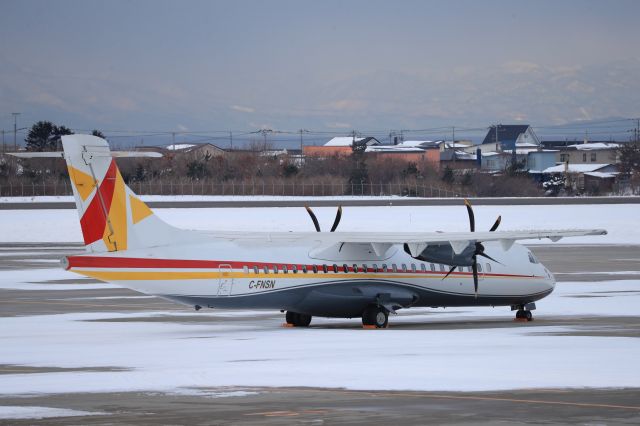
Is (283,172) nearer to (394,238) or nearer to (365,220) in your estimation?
(365,220)

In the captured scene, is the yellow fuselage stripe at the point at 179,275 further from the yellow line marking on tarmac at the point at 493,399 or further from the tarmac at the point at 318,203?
the tarmac at the point at 318,203

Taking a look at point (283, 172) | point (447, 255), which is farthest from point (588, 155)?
point (447, 255)

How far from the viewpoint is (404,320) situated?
3027cm

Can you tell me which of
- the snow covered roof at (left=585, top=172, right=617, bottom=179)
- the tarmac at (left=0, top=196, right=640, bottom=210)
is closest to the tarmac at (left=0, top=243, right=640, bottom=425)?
the tarmac at (left=0, top=196, right=640, bottom=210)

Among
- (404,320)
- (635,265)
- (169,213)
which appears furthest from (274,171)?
(404,320)

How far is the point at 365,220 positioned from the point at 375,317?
49.2 meters

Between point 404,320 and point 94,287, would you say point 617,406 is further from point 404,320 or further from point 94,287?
point 94,287

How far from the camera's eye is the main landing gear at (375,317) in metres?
27.6

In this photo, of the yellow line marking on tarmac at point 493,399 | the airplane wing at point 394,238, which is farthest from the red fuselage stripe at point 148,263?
the yellow line marking on tarmac at point 493,399

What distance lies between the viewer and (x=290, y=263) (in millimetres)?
26562

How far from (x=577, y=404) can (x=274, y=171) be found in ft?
373

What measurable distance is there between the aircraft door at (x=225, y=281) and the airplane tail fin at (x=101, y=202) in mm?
1498

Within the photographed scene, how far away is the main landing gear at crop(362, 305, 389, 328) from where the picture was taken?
90.5ft

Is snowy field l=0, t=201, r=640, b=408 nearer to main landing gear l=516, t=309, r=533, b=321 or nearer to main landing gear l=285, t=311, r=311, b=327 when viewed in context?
main landing gear l=516, t=309, r=533, b=321
